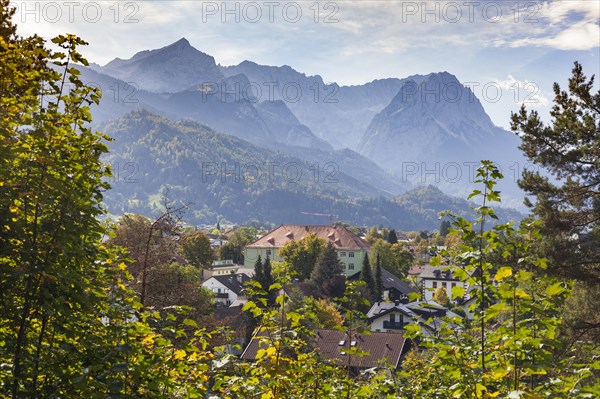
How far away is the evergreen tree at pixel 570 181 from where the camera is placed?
1878 cm

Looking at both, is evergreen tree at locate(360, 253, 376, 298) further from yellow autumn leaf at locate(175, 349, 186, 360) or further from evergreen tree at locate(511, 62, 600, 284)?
yellow autumn leaf at locate(175, 349, 186, 360)

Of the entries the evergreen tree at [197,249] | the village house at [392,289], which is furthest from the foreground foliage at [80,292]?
the village house at [392,289]

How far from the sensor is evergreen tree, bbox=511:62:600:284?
1878 cm

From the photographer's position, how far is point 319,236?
361 feet

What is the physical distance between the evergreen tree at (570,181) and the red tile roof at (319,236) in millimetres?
84035

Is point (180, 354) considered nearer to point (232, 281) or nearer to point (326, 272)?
point (326, 272)

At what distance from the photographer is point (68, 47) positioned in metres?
5.27

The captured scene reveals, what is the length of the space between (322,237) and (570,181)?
88.8 meters

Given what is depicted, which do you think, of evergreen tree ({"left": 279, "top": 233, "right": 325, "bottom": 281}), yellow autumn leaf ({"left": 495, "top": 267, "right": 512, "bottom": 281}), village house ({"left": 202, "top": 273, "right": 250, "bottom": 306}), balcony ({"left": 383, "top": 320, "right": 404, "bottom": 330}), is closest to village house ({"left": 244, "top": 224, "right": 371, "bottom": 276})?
evergreen tree ({"left": 279, "top": 233, "right": 325, "bottom": 281})

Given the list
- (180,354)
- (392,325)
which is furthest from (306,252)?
(180,354)

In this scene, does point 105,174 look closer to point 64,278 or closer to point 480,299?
point 64,278

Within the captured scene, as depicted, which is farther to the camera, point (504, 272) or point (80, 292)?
point (80, 292)

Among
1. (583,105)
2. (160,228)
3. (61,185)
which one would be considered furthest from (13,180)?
(583,105)

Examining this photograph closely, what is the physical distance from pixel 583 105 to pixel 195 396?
1827 cm
